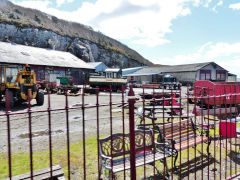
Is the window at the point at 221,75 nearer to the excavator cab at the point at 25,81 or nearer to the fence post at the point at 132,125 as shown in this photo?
the excavator cab at the point at 25,81

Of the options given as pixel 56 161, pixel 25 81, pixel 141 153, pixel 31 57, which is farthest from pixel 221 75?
pixel 56 161

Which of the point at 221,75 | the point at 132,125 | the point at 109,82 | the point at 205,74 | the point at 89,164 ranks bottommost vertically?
the point at 89,164

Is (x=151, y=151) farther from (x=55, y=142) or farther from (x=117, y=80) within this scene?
(x=117, y=80)

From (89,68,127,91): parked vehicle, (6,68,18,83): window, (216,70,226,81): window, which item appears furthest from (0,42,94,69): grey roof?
(216,70,226,81): window

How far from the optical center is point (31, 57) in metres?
24.7

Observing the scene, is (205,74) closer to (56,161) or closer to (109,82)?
(109,82)

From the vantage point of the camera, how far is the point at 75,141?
5.43m

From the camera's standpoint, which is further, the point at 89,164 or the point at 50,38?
the point at 50,38

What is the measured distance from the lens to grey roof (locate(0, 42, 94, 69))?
72.8ft

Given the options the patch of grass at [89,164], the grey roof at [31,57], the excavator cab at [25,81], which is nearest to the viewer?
the patch of grass at [89,164]

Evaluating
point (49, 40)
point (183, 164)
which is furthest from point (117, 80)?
point (49, 40)

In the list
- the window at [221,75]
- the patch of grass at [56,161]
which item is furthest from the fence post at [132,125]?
the window at [221,75]

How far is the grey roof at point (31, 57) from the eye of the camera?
22.2 metres

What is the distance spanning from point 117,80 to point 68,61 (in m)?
11.4
